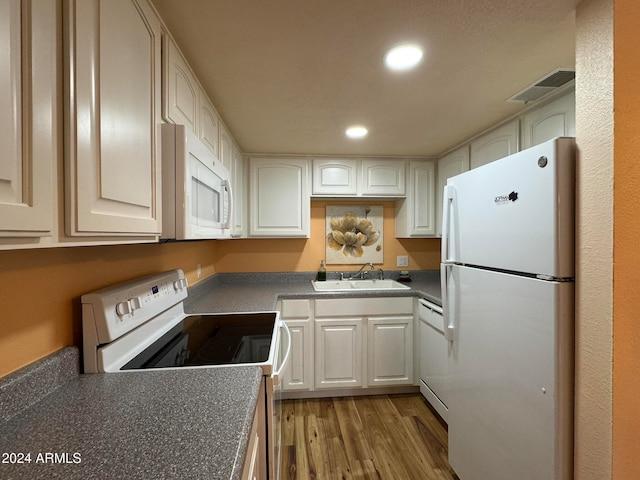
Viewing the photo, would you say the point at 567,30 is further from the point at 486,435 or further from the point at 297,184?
the point at 297,184

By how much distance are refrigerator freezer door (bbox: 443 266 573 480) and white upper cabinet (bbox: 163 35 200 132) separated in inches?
57.6

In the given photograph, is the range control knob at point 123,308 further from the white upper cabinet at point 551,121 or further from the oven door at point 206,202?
the white upper cabinet at point 551,121

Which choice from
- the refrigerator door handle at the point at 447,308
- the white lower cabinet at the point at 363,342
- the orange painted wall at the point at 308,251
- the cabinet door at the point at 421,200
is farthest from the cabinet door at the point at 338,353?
the cabinet door at the point at 421,200

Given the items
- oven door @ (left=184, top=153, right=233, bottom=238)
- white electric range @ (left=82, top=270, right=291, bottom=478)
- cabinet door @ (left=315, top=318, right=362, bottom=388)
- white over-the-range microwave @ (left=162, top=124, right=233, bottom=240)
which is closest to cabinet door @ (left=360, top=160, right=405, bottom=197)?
cabinet door @ (left=315, top=318, right=362, bottom=388)

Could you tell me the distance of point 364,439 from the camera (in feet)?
6.54

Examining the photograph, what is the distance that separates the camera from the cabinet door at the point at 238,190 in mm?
2295

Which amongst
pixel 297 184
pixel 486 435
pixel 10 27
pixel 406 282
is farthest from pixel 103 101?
pixel 406 282

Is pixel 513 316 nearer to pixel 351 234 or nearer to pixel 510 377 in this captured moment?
pixel 510 377

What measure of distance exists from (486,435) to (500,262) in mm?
813

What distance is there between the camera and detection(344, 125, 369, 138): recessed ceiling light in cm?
209

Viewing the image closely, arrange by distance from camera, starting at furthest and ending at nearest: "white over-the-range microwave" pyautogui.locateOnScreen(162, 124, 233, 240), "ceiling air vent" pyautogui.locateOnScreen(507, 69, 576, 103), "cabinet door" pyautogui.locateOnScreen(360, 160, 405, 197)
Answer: "cabinet door" pyautogui.locateOnScreen(360, 160, 405, 197)
"ceiling air vent" pyautogui.locateOnScreen(507, 69, 576, 103)
"white over-the-range microwave" pyautogui.locateOnScreen(162, 124, 233, 240)

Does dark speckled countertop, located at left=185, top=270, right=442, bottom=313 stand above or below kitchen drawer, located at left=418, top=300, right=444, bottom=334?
above

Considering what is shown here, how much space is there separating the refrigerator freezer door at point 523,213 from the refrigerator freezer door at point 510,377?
8cm

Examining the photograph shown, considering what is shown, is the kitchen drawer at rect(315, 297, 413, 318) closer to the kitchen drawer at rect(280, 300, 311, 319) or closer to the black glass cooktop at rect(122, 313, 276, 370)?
the kitchen drawer at rect(280, 300, 311, 319)
